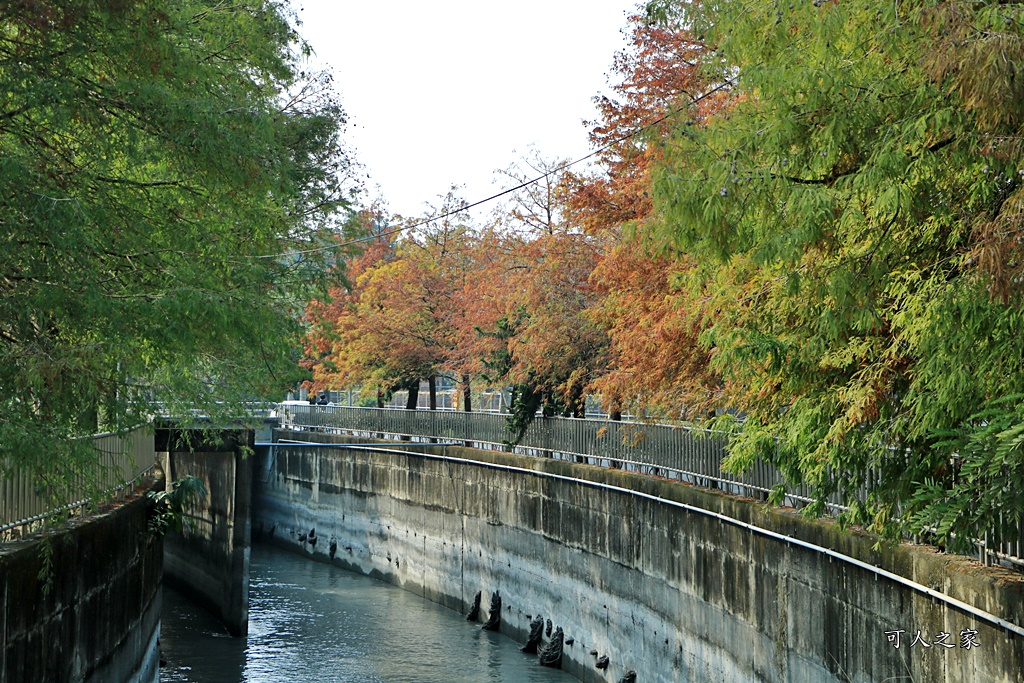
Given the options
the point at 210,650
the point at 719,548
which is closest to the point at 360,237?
the point at 210,650

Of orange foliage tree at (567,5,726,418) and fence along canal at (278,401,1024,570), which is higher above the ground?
orange foliage tree at (567,5,726,418)

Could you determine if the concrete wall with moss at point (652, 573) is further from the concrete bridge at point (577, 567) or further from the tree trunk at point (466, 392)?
the tree trunk at point (466, 392)

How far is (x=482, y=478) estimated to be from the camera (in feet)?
92.3

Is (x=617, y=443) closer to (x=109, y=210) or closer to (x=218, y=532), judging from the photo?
(x=218, y=532)

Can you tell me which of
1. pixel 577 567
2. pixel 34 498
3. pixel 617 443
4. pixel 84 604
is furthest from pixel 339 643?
pixel 34 498

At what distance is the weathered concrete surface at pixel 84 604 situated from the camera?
34.0 ft

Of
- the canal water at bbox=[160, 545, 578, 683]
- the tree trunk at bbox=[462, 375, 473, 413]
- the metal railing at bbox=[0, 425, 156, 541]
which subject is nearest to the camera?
the metal railing at bbox=[0, 425, 156, 541]

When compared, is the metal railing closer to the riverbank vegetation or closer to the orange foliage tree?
the riverbank vegetation

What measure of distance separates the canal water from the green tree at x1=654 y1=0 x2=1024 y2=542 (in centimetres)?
1254

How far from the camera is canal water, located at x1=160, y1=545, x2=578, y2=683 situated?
864 inches

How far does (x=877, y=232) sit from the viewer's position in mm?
9789

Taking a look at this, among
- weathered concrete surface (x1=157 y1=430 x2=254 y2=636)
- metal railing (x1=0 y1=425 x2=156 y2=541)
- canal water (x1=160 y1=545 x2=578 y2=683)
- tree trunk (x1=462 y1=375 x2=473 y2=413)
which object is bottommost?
canal water (x1=160 y1=545 x2=578 y2=683)

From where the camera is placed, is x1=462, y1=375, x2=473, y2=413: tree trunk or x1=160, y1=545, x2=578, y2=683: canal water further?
x1=462, y1=375, x2=473, y2=413: tree trunk

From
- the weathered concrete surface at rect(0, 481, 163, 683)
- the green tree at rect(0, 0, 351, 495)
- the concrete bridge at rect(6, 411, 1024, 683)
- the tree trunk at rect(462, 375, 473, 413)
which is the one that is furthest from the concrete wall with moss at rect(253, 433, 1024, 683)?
the weathered concrete surface at rect(0, 481, 163, 683)
